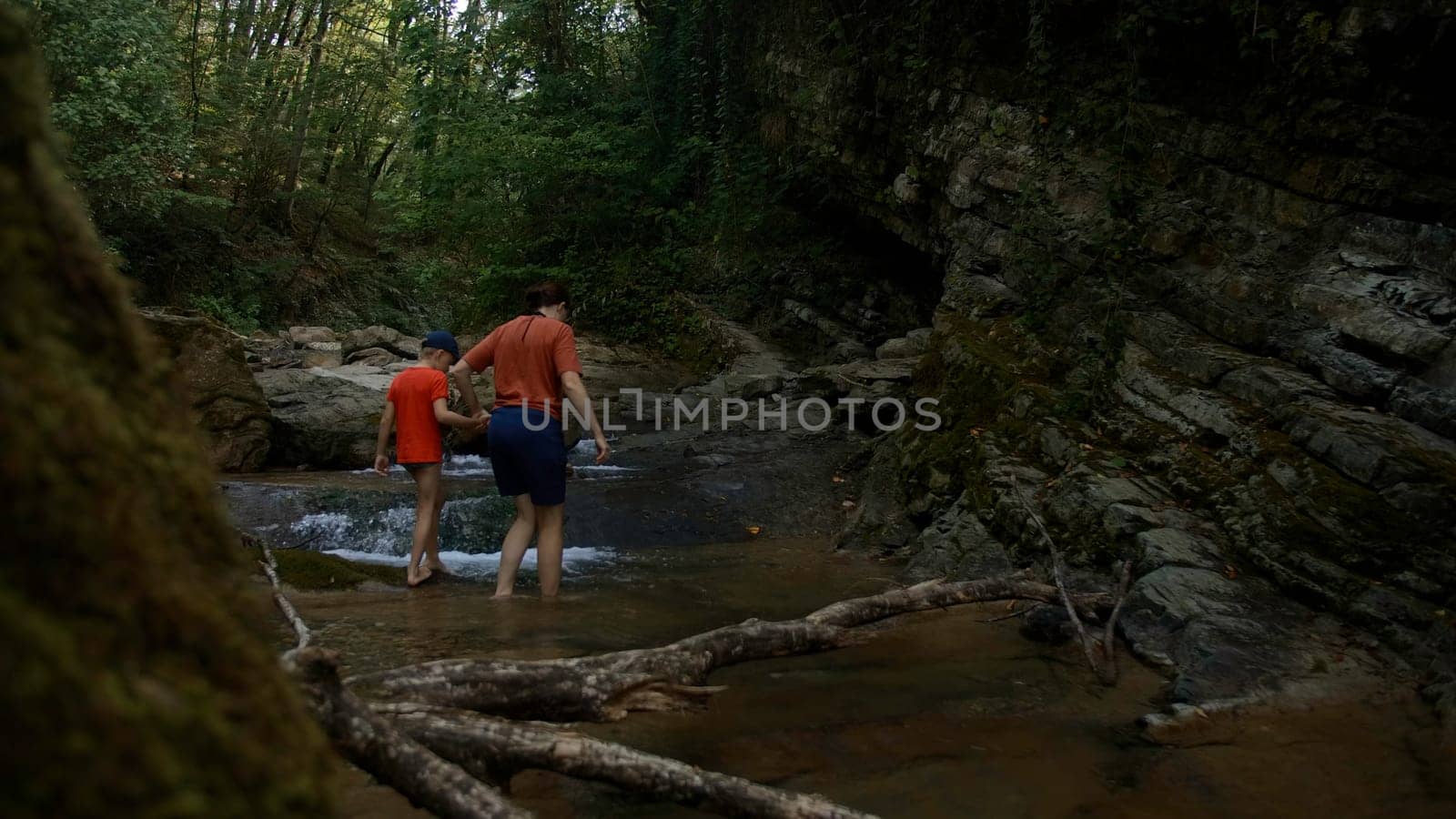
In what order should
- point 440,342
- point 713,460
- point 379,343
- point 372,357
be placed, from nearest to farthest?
point 440,342, point 713,460, point 372,357, point 379,343

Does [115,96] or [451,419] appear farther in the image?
[115,96]

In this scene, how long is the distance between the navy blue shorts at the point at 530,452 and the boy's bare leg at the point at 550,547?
13 cm

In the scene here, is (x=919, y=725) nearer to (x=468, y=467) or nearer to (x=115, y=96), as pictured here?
(x=468, y=467)

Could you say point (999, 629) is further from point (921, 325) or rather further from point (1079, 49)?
point (921, 325)

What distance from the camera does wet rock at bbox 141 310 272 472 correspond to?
10383 mm

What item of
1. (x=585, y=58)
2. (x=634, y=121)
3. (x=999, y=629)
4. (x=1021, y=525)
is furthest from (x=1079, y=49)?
(x=585, y=58)

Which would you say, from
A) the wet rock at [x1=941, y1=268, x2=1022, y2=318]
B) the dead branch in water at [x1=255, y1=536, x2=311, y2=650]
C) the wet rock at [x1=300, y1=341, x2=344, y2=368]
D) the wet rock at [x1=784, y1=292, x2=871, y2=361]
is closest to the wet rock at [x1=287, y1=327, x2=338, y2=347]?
the wet rock at [x1=300, y1=341, x2=344, y2=368]

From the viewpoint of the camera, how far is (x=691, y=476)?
1048 cm

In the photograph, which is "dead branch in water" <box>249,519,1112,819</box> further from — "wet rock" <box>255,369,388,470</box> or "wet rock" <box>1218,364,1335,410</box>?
"wet rock" <box>255,369,388,470</box>

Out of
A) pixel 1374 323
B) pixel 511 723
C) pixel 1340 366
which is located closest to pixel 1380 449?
pixel 1340 366

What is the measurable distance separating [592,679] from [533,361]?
324 cm

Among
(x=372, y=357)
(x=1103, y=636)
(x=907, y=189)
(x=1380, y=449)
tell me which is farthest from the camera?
(x=372, y=357)

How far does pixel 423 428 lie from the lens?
674cm

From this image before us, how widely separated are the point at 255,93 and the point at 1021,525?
70.4 ft
